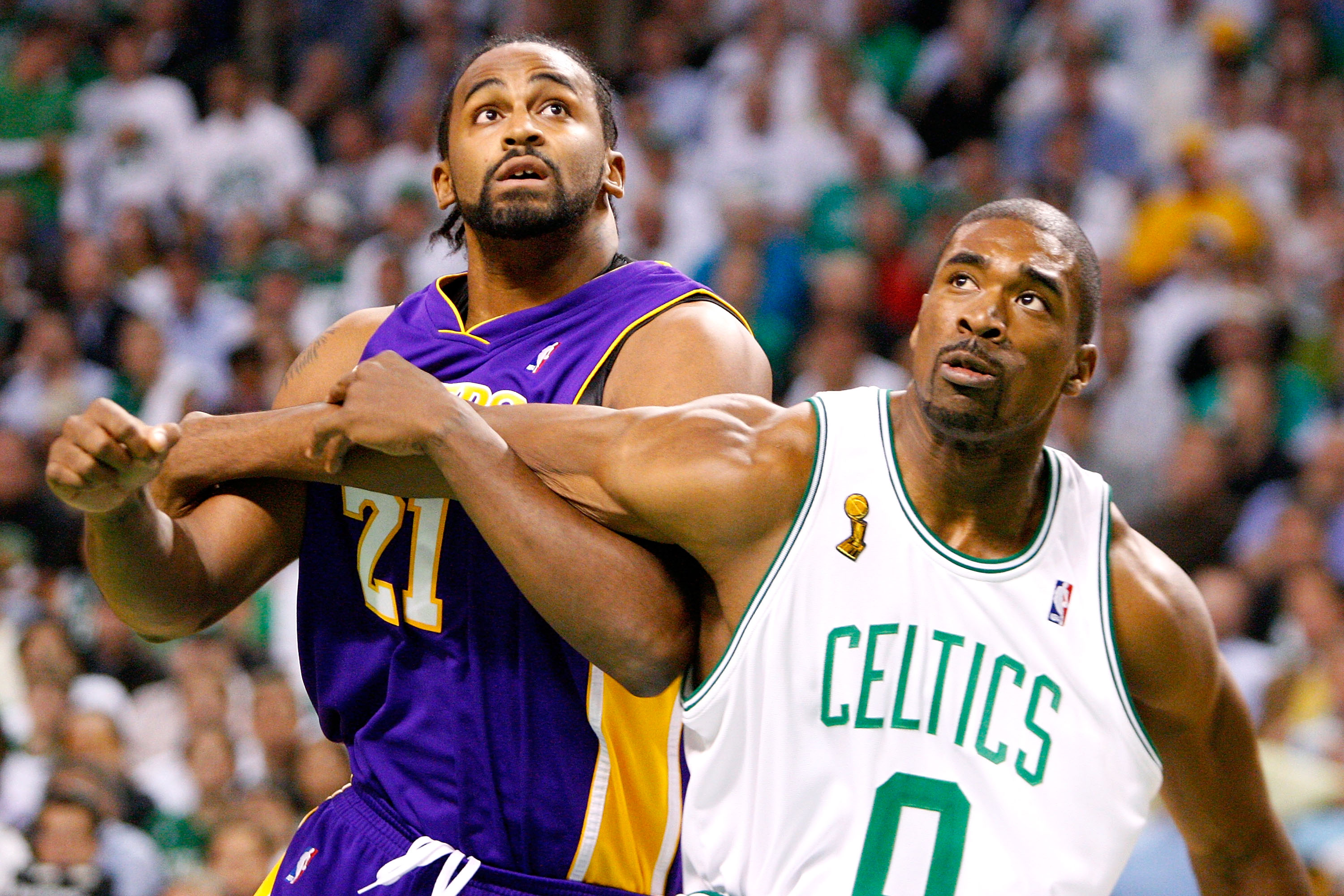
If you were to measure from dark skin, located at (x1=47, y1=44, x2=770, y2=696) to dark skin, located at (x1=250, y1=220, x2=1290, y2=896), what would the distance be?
0.08m

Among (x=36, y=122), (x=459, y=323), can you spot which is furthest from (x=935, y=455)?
(x=36, y=122)

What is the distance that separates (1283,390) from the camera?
251 inches

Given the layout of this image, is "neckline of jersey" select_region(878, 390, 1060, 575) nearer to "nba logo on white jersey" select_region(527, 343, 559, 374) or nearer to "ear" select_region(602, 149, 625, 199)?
"nba logo on white jersey" select_region(527, 343, 559, 374)

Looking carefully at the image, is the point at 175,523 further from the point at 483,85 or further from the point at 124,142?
the point at 124,142

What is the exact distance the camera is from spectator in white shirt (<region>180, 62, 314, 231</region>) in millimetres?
8773

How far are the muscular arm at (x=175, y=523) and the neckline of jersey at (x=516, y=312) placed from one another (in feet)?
0.66

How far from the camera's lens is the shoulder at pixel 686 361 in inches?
100

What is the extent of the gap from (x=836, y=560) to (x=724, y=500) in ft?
0.66

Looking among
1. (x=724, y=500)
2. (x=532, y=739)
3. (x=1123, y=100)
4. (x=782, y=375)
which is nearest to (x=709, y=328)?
(x=724, y=500)

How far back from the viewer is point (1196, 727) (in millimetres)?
2451

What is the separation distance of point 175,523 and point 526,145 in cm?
91

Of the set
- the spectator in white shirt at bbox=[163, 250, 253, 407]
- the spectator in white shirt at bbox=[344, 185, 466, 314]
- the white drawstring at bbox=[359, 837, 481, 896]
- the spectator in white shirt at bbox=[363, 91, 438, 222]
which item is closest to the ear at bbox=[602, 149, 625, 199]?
the white drawstring at bbox=[359, 837, 481, 896]

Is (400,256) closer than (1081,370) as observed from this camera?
Answer: No

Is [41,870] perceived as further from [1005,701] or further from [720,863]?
[1005,701]
